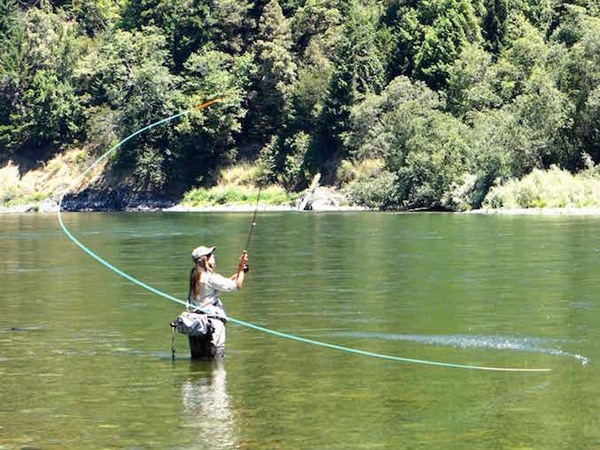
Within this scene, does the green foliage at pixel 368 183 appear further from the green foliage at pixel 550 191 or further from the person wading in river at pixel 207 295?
the person wading in river at pixel 207 295

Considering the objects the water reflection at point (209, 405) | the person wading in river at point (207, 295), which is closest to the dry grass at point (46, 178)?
the person wading in river at point (207, 295)

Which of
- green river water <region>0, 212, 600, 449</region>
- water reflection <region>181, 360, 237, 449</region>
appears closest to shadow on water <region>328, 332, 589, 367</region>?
green river water <region>0, 212, 600, 449</region>

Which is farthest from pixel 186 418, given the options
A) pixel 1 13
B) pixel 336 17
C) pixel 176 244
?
pixel 1 13

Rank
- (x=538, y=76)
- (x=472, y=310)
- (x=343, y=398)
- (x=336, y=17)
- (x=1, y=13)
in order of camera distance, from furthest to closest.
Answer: (x=1, y=13), (x=336, y=17), (x=538, y=76), (x=472, y=310), (x=343, y=398)

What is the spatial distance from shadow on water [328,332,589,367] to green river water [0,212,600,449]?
5 centimetres

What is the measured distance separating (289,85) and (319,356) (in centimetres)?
9125

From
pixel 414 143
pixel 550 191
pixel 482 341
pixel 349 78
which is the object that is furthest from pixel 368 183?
pixel 482 341

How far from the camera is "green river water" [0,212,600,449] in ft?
46.1

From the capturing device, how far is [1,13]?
13138cm

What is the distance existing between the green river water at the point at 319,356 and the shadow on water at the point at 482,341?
0.05 m

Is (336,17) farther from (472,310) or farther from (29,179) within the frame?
(472,310)

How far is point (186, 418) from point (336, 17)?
9910 cm

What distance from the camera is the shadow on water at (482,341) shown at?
63.9ft

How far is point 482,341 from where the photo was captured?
20.4 m
